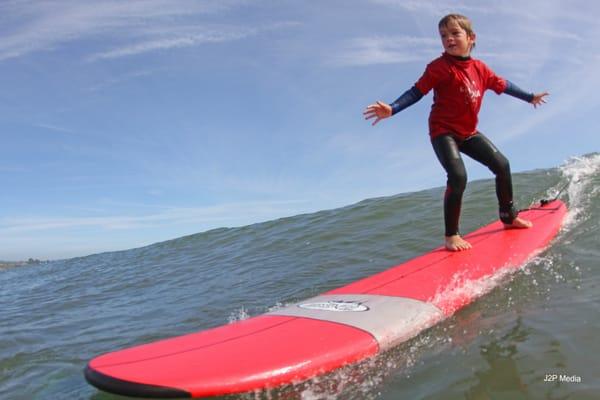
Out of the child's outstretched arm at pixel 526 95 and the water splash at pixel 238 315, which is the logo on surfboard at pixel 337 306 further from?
the child's outstretched arm at pixel 526 95

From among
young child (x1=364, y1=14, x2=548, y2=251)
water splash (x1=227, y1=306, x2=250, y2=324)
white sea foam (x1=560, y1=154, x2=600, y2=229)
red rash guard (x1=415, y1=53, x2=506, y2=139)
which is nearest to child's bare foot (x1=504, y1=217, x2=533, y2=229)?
young child (x1=364, y1=14, x2=548, y2=251)

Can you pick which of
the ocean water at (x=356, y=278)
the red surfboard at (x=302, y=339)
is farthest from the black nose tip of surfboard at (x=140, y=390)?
the ocean water at (x=356, y=278)

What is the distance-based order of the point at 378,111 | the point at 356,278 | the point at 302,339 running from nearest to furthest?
the point at 302,339
the point at 378,111
the point at 356,278

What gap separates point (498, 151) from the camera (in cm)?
459

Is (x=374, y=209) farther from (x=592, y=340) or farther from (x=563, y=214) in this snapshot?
(x=592, y=340)

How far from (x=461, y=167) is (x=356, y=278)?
5.63ft

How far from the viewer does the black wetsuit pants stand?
4195 millimetres

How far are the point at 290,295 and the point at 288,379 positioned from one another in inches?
102

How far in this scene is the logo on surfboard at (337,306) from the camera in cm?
303

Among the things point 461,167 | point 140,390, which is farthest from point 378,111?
point 140,390

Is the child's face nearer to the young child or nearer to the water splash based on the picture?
the young child

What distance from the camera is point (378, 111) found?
407cm

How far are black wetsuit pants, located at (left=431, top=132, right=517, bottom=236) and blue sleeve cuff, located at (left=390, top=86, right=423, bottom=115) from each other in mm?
433

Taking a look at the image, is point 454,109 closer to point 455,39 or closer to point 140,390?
point 455,39
